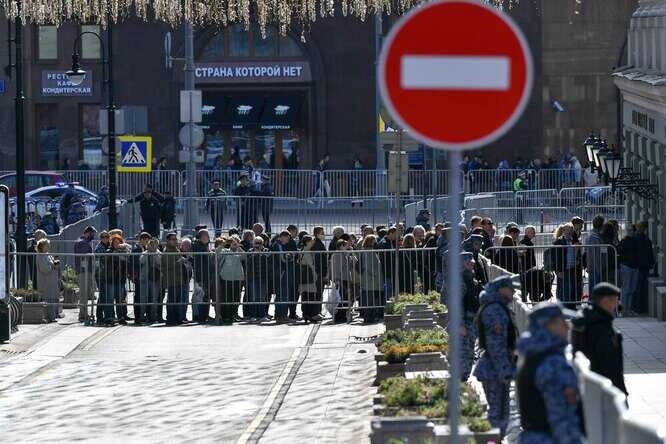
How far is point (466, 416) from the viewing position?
40.2 ft

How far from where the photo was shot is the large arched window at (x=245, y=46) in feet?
186

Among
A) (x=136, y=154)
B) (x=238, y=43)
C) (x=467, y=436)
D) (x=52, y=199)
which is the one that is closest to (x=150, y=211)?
(x=136, y=154)

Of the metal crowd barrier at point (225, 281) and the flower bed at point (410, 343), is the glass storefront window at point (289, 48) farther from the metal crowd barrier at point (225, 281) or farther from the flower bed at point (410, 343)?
the flower bed at point (410, 343)

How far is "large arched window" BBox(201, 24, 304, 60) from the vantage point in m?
56.8

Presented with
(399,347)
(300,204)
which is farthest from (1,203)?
(300,204)

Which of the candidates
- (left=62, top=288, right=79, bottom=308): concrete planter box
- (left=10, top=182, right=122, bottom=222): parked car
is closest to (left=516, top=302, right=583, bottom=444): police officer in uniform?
(left=62, top=288, right=79, bottom=308): concrete planter box

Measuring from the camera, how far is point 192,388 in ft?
59.7

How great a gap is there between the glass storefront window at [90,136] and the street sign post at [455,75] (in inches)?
2012

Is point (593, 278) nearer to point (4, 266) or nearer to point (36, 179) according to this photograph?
point (4, 266)

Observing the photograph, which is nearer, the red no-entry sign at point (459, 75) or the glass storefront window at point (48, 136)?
the red no-entry sign at point (459, 75)

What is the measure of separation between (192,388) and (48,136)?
41.2m

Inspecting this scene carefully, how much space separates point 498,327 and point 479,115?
5670 millimetres

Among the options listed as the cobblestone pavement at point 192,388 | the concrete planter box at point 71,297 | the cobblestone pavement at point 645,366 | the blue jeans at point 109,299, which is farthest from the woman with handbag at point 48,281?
the cobblestone pavement at point 645,366

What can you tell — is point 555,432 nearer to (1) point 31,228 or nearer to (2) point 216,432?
(2) point 216,432
